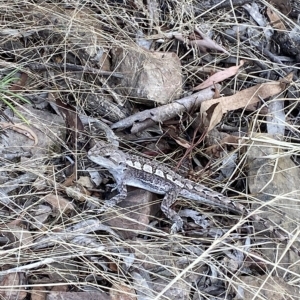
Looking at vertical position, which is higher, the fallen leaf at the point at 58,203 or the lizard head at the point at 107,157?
the lizard head at the point at 107,157

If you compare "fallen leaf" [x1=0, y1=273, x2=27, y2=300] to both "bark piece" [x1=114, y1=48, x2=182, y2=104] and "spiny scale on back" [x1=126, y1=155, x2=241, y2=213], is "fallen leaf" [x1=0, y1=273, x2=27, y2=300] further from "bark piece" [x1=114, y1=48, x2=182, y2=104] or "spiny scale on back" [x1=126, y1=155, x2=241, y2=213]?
"bark piece" [x1=114, y1=48, x2=182, y2=104]

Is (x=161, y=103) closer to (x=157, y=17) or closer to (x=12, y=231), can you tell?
(x=157, y=17)

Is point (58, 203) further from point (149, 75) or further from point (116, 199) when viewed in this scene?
point (149, 75)

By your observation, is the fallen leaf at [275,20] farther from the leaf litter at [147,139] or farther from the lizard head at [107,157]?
the lizard head at [107,157]

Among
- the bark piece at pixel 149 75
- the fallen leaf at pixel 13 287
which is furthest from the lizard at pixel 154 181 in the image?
the fallen leaf at pixel 13 287

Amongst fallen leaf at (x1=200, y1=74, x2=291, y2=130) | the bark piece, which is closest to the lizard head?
the bark piece

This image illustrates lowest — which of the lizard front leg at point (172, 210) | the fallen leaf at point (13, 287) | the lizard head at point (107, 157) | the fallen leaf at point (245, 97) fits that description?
the fallen leaf at point (13, 287)

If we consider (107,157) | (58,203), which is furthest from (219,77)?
(58,203)
